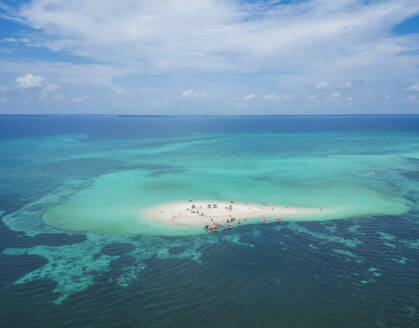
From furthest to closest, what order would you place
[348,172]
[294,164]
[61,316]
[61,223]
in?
[294,164], [348,172], [61,223], [61,316]

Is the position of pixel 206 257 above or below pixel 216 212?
below

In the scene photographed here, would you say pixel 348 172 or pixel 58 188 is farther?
pixel 348 172

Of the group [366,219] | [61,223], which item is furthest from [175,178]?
[366,219]

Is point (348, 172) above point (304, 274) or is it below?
above

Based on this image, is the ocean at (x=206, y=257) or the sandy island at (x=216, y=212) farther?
the sandy island at (x=216, y=212)

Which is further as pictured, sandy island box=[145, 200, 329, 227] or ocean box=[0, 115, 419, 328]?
sandy island box=[145, 200, 329, 227]

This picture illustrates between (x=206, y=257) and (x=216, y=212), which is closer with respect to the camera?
(x=206, y=257)

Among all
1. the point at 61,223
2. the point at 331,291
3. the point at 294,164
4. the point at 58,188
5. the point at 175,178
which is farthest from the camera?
the point at 294,164

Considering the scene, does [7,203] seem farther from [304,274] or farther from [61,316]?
[304,274]
